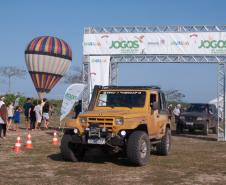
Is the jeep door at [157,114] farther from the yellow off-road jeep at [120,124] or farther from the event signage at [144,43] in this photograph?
the event signage at [144,43]

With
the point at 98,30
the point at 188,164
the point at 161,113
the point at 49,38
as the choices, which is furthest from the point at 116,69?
the point at 49,38

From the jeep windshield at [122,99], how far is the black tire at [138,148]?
1086mm

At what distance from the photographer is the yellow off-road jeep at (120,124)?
11.2 metres

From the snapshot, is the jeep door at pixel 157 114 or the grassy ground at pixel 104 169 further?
the jeep door at pixel 157 114

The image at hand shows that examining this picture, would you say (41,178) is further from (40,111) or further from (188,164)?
(40,111)

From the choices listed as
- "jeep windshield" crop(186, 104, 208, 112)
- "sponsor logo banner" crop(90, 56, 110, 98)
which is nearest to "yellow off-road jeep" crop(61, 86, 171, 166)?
"sponsor logo banner" crop(90, 56, 110, 98)

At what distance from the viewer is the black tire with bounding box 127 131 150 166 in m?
11.1

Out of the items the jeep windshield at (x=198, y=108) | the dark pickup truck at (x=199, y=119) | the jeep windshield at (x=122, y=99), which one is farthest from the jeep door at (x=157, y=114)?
the jeep windshield at (x=198, y=108)

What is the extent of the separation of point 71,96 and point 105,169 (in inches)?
408

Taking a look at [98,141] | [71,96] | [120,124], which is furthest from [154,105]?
[71,96]

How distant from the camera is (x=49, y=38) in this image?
4112 centimetres

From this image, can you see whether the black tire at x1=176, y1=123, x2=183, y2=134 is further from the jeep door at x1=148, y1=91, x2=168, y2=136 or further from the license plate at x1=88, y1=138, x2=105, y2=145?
the license plate at x1=88, y1=138, x2=105, y2=145

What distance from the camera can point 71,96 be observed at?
69.1ft

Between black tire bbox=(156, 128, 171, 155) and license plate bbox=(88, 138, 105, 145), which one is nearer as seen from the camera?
license plate bbox=(88, 138, 105, 145)
